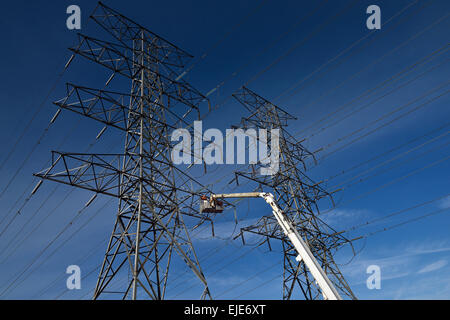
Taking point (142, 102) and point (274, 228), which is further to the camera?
point (274, 228)

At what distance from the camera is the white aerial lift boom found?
10211mm

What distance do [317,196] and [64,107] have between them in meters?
15.4

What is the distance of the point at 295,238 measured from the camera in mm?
11859

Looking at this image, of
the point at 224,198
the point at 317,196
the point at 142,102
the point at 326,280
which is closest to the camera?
the point at 326,280

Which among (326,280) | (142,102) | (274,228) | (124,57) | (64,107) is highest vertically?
(124,57)

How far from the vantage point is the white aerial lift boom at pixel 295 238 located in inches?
402
